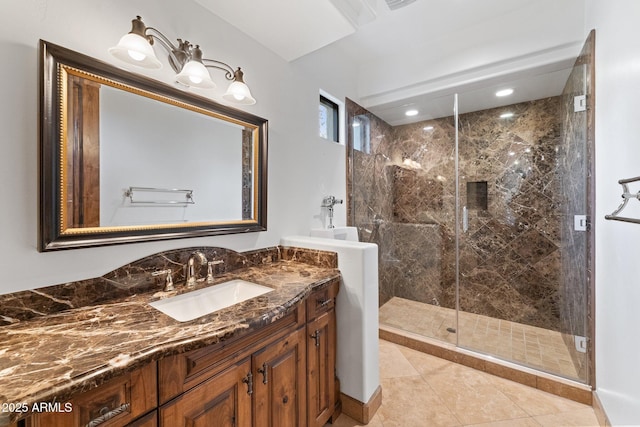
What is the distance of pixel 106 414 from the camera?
2.21ft

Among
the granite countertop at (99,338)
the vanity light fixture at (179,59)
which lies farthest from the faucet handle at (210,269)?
the vanity light fixture at (179,59)

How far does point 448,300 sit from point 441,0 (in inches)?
118

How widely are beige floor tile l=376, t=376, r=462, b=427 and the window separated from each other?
2.20 metres

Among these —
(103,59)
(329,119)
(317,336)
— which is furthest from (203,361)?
(329,119)

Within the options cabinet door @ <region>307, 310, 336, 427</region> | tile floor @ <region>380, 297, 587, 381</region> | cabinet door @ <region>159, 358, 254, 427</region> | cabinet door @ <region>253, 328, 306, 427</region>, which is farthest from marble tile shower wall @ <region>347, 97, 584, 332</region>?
cabinet door @ <region>159, 358, 254, 427</region>

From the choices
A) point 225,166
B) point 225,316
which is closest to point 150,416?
point 225,316

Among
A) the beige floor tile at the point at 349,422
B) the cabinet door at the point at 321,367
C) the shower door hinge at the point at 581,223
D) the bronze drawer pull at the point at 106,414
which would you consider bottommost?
the beige floor tile at the point at 349,422

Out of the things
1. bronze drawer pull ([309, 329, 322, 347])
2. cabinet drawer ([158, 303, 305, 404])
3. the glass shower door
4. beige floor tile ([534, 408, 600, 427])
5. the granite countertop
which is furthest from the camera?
the glass shower door

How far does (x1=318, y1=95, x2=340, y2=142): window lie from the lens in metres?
2.57

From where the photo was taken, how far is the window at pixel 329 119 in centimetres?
257

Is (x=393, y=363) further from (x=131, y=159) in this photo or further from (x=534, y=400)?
(x=131, y=159)

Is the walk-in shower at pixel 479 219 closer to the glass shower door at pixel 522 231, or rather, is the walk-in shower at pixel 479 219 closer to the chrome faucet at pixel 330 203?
the glass shower door at pixel 522 231

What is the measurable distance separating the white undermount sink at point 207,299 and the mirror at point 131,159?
0.32 metres

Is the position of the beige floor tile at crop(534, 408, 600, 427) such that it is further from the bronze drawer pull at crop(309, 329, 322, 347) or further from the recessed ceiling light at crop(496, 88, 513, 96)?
the recessed ceiling light at crop(496, 88, 513, 96)
